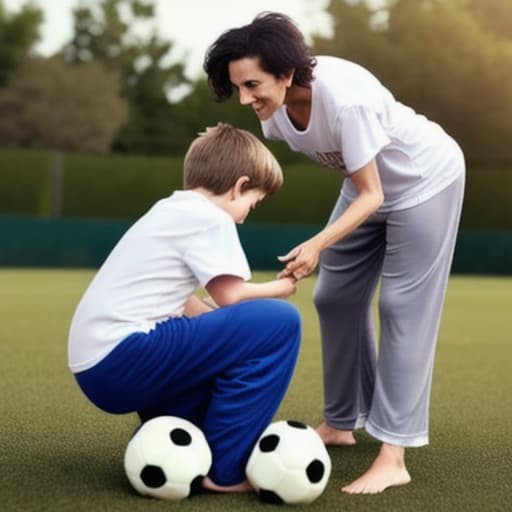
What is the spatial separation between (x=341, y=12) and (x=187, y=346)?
129 ft

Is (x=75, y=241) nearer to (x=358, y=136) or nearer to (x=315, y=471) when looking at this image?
(x=358, y=136)

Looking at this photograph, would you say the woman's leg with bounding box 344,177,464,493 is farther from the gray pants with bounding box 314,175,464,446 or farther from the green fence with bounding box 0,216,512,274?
the green fence with bounding box 0,216,512,274

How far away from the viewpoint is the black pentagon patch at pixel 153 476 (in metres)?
3.15

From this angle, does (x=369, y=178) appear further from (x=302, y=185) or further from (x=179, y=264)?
(x=302, y=185)

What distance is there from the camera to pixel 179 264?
127 inches

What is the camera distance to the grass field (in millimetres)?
3186

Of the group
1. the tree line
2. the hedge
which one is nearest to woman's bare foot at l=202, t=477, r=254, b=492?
the hedge

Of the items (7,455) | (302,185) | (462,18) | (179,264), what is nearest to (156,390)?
(179,264)

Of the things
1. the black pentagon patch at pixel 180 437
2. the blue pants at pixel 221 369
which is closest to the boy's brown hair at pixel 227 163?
the blue pants at pixel 221 369

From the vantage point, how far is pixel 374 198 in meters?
3.44

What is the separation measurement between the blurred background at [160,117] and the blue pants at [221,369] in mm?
17926

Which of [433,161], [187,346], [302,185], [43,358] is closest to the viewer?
[187,346]

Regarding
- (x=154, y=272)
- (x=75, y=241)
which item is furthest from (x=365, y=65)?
(x=154, y=272)

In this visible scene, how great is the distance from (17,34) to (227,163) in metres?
40.3
